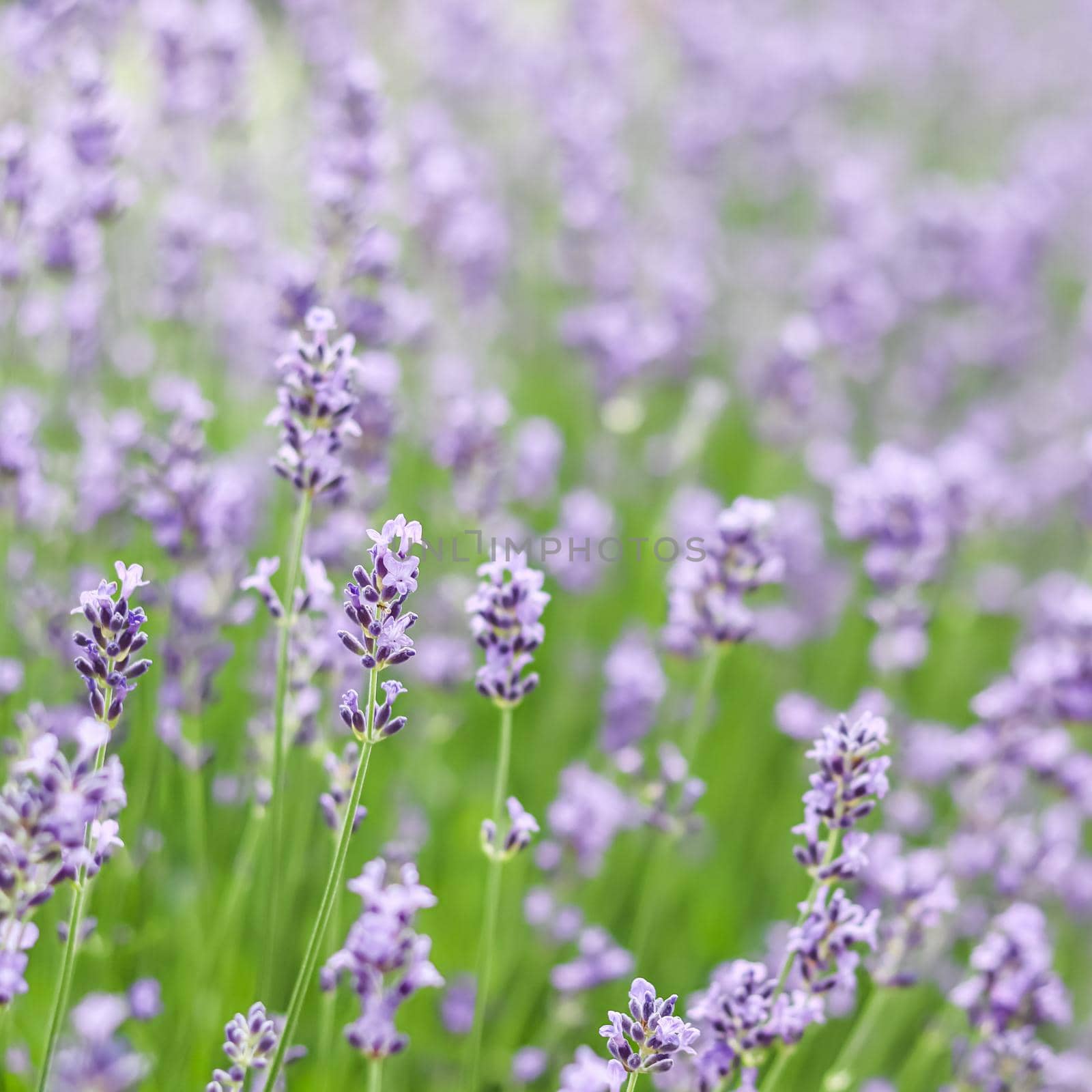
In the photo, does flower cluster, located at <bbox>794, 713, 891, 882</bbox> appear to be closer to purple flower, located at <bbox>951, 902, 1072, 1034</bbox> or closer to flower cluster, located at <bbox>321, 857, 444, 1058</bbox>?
purple flower, located at <bbox>951, 902, 1072, 1034</bbox>

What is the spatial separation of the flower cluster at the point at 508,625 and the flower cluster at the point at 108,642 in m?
0.43

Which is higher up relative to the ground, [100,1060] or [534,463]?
[534,463]

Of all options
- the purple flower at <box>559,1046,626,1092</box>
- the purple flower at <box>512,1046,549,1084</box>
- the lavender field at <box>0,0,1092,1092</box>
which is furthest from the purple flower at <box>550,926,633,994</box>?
the purple flower at <box>559,1046,626,1092</box>

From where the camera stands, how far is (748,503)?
2035 millimetres

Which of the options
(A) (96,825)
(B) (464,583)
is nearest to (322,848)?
(B) (464,583)

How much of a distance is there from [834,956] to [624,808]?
1048 millimetres

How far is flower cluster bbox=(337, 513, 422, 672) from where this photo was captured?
145cm

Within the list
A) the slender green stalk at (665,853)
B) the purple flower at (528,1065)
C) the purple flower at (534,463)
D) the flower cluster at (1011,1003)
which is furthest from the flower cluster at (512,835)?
the purple flower at (534,463)

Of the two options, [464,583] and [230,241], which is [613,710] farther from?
[230,241]

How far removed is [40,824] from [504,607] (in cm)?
66

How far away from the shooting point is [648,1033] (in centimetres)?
144

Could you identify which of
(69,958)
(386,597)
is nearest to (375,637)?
(386,597)

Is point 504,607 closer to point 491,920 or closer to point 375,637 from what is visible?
point 375,637

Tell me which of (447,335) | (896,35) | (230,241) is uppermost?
(896,35)
